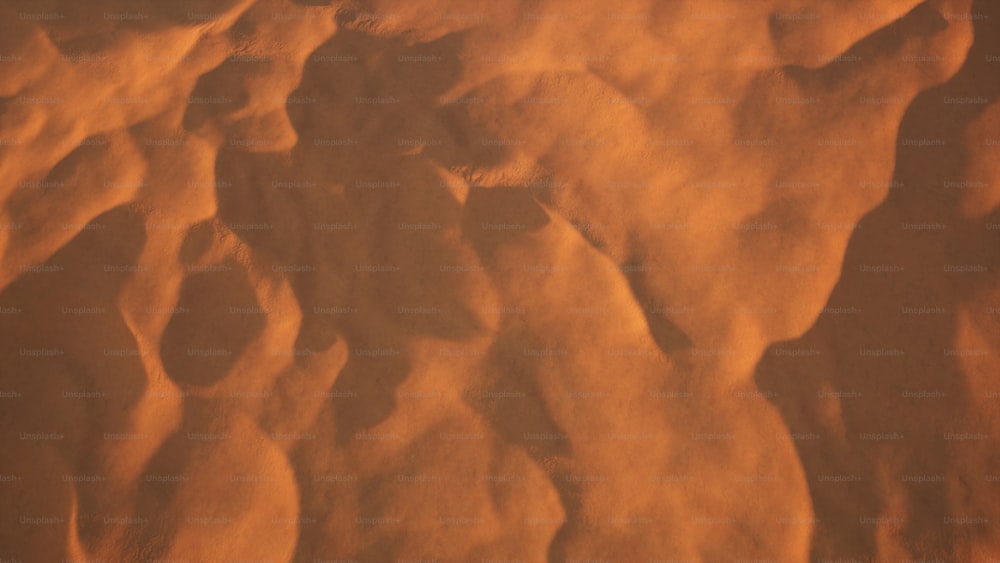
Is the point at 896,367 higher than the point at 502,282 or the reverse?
the reverse

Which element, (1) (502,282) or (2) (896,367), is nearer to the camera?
(2) (896,367)

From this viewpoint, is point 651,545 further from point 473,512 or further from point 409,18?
point 409,18

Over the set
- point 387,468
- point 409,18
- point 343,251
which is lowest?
point 387,468

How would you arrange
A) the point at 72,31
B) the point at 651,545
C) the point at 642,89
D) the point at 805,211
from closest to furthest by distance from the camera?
1. the point at 651,545
2. the point at 805,211
3. the point at 642,89
4. the point at 72,31

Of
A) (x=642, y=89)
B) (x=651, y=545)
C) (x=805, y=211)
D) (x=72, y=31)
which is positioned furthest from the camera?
(x=72, y=31)

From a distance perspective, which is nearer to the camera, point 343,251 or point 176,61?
point 343,251

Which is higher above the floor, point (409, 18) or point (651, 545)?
point (409, 18)

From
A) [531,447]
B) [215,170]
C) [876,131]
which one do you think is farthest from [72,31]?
[876,131]
